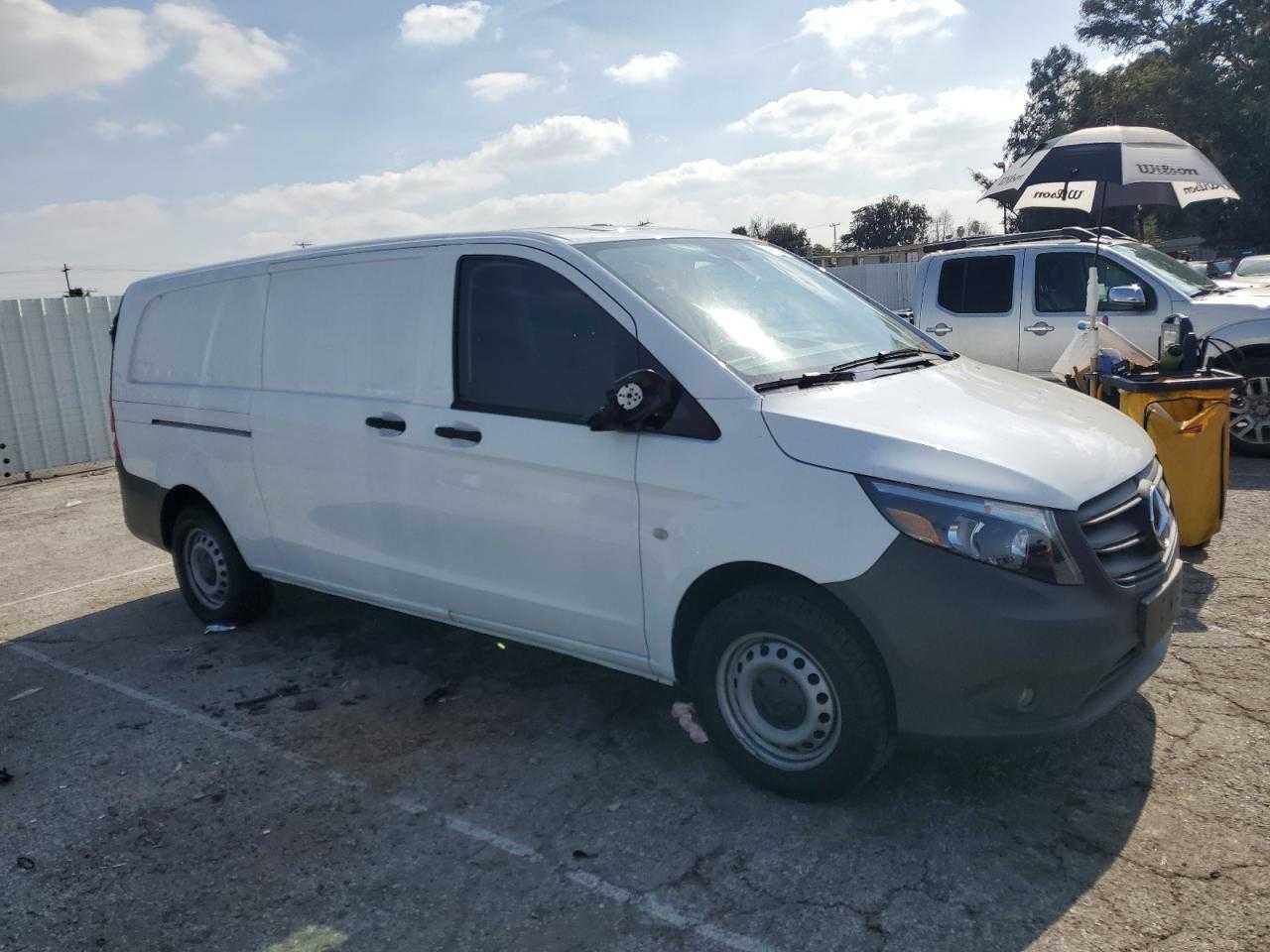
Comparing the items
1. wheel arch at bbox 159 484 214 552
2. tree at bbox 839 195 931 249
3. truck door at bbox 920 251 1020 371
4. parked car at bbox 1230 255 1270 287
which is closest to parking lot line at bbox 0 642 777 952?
wheel arch at bbox 159 484 214 552

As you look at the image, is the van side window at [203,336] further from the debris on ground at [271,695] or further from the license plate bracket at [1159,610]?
the license plate bracket at [1159,610]

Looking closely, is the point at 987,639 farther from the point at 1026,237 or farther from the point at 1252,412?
the point at 1026,237

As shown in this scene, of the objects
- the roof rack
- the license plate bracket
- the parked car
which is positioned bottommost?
the license plate bracket

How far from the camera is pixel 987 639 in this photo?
9.36 ft

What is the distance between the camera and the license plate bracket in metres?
3.08

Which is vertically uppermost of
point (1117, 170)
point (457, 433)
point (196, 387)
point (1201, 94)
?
point (1201, 94)

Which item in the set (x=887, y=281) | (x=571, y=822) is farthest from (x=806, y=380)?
(x=887, y=281)

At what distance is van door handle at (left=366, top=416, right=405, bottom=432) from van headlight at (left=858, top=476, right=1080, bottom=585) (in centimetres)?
221

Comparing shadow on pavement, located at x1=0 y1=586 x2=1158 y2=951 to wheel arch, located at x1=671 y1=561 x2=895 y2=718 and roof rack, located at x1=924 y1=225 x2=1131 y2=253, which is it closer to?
wheel arch, located at x1=671 y1=561 x2=895 y2=718

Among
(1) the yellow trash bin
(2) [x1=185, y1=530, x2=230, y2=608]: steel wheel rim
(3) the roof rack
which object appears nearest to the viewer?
(1) the yellow trash bin

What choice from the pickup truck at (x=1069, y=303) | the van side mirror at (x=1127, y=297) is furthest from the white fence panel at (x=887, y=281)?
the van side mirror at (x=1127, y=297)

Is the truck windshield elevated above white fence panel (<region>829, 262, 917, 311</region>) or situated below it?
above

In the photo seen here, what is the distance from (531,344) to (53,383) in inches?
423

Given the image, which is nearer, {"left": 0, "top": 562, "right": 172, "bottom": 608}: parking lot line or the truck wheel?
{"left": 0, "top": 562, "right": 172, "bottom": 608}: parking lot line
